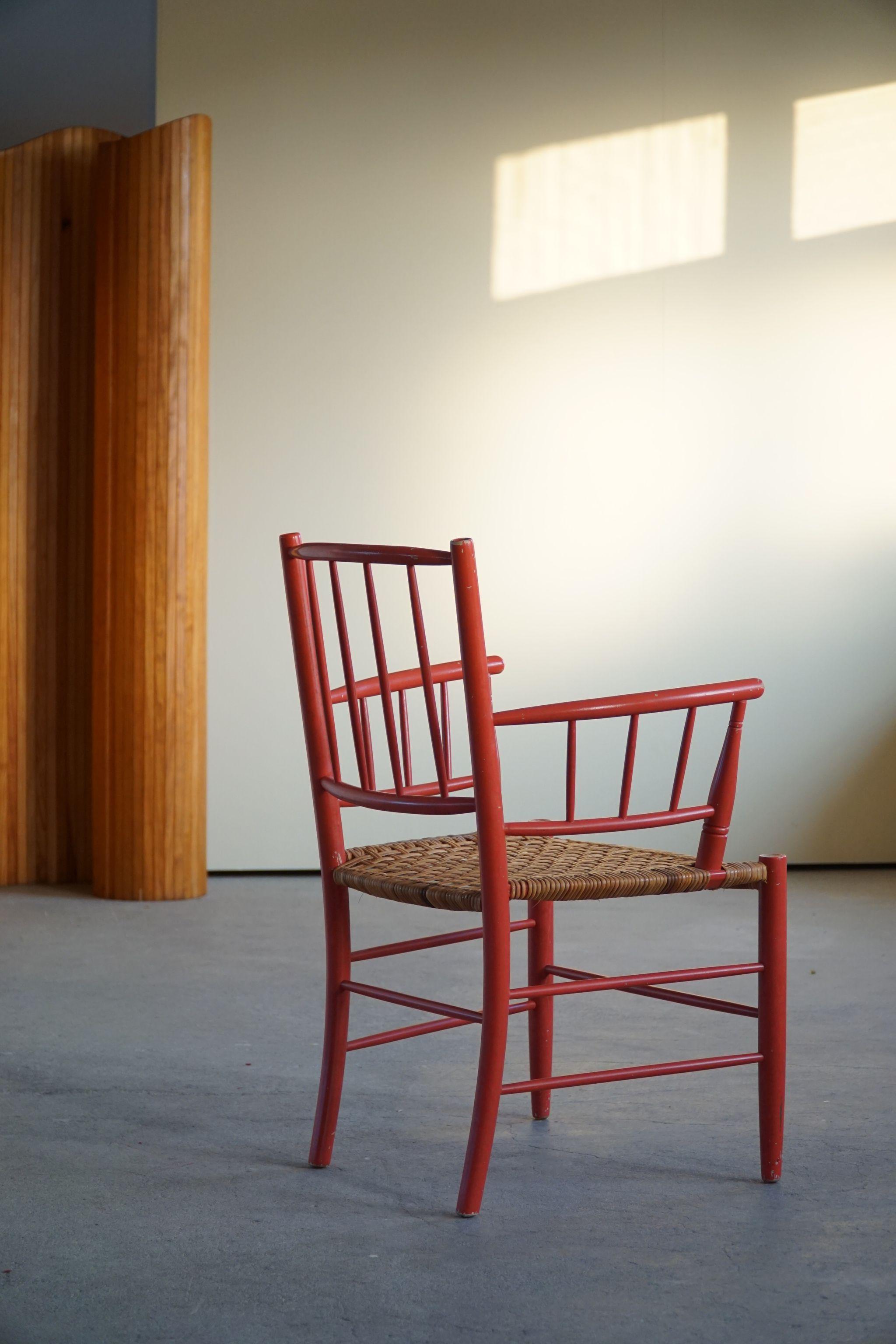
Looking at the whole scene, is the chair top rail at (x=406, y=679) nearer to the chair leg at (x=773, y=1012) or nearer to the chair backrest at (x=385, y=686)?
the chair backrest at (x=385, y=686)

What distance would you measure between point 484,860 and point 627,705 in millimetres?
273

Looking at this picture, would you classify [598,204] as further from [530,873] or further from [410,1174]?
[410,1174]

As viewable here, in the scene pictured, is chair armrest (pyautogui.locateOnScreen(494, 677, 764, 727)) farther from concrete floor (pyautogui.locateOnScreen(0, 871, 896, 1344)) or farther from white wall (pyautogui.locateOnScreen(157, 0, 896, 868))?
white wall (pyautogui.locateOnScreen(157, 0, 896, 868))

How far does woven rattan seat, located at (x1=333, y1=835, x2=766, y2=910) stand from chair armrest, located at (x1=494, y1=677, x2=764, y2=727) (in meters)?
0.21

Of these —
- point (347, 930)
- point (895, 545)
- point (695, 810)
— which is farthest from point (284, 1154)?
point (895, 545)

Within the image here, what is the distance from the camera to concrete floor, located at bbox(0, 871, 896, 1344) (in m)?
1.55

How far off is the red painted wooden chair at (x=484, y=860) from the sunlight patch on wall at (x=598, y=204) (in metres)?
2.66

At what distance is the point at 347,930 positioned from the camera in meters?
2.00

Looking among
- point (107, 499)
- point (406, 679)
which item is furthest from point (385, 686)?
point (107, 499)

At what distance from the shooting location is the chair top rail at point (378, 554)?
1721 millimetres

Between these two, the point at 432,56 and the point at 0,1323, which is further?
the point at 432,56

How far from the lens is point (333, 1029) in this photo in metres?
1.99

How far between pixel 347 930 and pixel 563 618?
263 centimetres

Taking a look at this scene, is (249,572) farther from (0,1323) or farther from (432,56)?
(0,1323)
